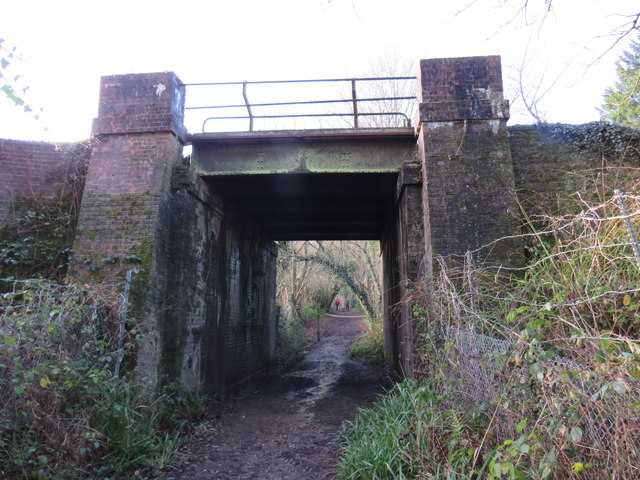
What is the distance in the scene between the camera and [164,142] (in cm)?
762

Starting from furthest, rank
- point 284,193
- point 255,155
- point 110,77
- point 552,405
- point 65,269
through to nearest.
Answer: point 284,193 → point 255,155 → point 110,77 → point 65,269 → point 552,405

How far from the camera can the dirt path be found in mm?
5652

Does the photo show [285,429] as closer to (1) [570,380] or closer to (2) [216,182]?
(2) [216,182]

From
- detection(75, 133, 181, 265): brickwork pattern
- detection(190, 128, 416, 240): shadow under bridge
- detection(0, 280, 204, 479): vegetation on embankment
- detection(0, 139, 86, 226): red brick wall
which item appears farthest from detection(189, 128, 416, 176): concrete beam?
detection(0, 280, 204, 479): vegetation on embankment

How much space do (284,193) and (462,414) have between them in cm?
672

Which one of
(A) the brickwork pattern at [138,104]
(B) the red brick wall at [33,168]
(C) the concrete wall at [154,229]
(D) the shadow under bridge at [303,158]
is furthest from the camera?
(D) the shadow under bridge at [303,158]

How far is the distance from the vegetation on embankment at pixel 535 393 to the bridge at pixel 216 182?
1389 millimetres

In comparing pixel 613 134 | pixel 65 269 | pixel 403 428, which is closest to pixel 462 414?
pixel 403 428

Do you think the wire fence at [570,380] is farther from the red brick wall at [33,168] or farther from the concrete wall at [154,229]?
the red brick wall at [33,168]

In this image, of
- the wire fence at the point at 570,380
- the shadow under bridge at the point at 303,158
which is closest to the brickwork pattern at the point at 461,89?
the shadow under bridge at the point at 303,158

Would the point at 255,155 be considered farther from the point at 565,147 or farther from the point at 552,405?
the point at 552,405

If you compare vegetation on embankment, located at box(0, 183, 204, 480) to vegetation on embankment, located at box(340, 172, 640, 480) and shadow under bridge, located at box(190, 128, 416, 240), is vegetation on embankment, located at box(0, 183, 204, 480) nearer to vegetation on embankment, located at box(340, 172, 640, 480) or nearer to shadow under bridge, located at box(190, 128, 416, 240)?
vegetation on embankment, located at box(340, 172, 640, 480)

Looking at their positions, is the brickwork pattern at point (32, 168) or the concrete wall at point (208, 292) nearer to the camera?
the concrete wall at point (208, 292)

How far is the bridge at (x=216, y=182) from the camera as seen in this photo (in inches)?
276
